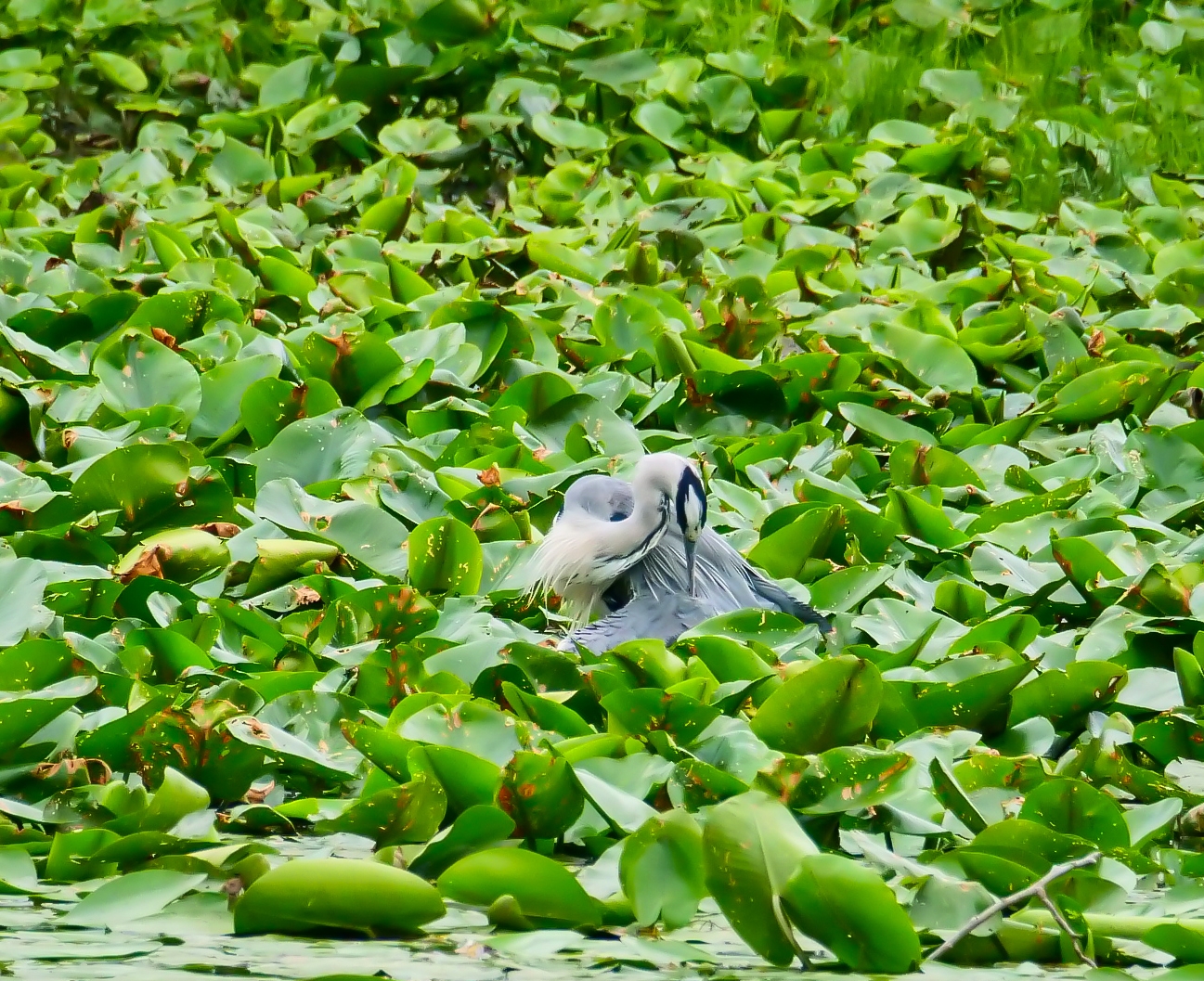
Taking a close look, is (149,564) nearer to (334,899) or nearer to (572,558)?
(572,558)

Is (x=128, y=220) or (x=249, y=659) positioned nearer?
(x=249, y=659)

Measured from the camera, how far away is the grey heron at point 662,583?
3.02 m

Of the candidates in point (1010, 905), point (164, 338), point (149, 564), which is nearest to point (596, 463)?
point (149, 564)

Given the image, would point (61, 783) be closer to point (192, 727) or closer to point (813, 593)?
point (192, 727)

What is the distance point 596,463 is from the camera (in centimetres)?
356

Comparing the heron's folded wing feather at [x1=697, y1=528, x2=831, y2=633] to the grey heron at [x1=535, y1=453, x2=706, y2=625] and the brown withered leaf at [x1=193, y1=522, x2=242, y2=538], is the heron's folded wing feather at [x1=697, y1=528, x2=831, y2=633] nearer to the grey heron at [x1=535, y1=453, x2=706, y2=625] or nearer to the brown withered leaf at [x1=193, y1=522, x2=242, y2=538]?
the grey heron at [x1=535, y1=453, x2=706, y2=625]

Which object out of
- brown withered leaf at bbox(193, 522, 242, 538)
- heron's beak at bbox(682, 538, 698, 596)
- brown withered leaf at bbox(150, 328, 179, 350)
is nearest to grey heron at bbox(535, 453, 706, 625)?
heron's beak at bbox(682, 538, 698, 596)

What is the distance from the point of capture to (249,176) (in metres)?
5.77

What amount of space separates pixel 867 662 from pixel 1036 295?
2.71 meters

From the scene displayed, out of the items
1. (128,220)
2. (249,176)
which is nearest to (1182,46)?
(249,176)

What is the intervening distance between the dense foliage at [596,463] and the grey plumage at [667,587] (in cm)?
9

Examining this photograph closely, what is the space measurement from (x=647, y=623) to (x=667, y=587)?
0.44 ft

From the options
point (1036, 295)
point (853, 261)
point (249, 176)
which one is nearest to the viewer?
point (1036, 295)

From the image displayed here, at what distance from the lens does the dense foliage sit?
1974 millimetres
